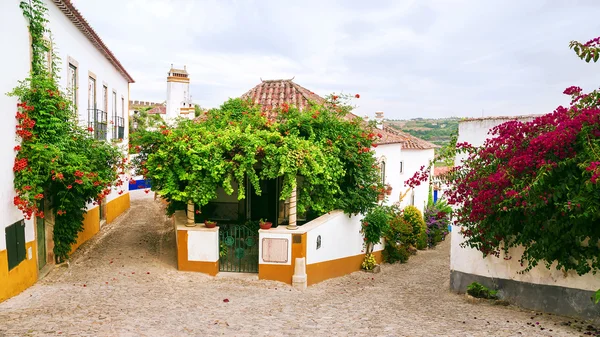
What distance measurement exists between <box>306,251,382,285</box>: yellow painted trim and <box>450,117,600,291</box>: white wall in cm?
322

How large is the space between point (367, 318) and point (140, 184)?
2446 centimetres

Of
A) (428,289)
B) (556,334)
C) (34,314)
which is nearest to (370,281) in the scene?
(428,289)

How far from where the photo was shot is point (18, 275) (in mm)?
8672

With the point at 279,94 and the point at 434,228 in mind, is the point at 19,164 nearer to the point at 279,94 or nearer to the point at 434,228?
the point at 279,94

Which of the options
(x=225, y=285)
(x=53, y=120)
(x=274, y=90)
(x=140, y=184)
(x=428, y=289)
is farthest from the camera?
(x=140, y=184)

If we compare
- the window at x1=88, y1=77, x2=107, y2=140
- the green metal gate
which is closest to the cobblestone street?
the green metal gate

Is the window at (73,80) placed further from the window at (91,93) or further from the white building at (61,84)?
the window at (91,93)

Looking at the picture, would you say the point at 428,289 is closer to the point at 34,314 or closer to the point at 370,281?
the point at 370,281

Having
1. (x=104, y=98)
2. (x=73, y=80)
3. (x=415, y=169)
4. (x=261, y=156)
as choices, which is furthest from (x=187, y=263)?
(x=415, y=169)

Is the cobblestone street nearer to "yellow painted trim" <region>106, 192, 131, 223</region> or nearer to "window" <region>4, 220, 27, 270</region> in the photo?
"window" <region>4, 220, 27, 270</region>

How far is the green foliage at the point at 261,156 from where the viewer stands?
34.0 ft

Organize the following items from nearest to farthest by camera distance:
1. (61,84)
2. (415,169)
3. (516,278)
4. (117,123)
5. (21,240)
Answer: (21,240), (516,278), (61,84), (117,123), (415,169)

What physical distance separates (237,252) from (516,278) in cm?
607

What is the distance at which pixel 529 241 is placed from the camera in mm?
8352
